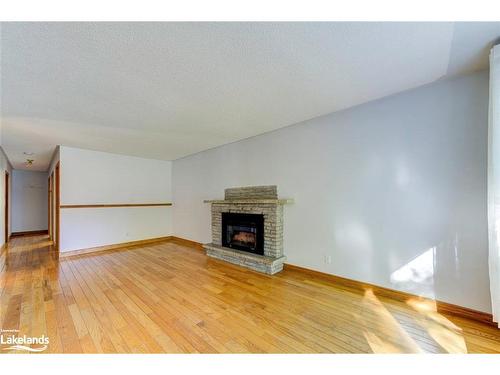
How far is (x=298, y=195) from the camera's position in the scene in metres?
3.43

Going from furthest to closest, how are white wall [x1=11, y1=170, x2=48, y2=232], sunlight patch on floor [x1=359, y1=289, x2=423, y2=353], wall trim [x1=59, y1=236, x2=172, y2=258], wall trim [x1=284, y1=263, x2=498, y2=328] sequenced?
1. white wall [x1=11, y1=170, x2=48, y2=232]
2. wall trim [x1=59, y1=236, x2=172, y2=258]
3. wall trim [x1=284, y1=263, x2=498, y2=328]
4. sunlight patch on floor [x1=359, y1=289, x2=423, y2=353]

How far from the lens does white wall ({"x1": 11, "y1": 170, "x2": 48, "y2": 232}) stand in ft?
23.9

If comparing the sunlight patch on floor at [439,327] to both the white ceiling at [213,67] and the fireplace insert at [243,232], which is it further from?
the white ceiling at [213,67]

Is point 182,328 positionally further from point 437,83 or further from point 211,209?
point 437,83

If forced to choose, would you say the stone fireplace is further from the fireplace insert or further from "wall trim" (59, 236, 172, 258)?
"wall trim" (59, 236, 172, 258)

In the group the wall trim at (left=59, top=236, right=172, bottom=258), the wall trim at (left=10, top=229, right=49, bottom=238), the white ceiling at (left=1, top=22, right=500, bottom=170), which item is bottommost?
the wall trim at (left=10, top=229, right=49, bottom=238)

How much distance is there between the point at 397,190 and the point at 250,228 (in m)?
2.43

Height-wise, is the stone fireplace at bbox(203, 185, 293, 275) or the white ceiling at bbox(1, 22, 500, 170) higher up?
the white ceiling at bbox(1, 22, 500, 170)

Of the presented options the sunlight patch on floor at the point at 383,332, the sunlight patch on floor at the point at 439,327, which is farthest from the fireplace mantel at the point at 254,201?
the sunlight patch on floor at the point at 439,327

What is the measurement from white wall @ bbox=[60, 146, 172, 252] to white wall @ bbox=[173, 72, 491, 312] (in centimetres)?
393

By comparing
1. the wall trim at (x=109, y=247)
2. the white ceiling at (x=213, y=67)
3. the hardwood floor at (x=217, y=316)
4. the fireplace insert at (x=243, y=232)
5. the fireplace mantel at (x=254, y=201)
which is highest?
the white ceiling at (x=213, y=67)

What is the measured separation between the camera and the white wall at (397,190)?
2.08 metres

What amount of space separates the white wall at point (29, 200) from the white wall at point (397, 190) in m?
9.23

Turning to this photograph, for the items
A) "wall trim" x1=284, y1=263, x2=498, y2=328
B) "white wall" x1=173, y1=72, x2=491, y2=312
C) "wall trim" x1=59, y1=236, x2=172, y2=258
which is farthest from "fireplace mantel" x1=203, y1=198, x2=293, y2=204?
"wall trim" x1=59, y1=236, x2=172, y2=258
